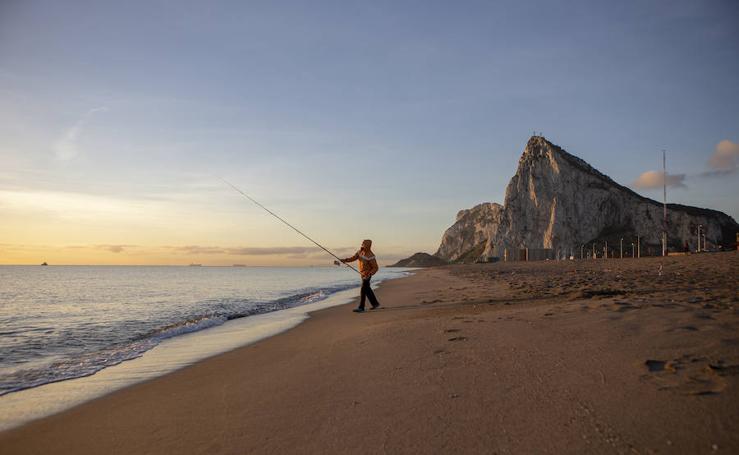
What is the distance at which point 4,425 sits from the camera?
4668 mm

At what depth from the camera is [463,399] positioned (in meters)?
3.98

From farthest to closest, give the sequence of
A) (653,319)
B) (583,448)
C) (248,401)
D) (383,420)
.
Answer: (653,319), (248,401), (383,420), (583,448)

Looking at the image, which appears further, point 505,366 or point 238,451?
point 505,366

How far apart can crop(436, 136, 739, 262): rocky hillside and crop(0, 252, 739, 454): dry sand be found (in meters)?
106

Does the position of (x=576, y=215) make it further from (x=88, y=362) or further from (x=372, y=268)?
(x=88, y=362)

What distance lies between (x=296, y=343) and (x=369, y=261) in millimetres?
5826

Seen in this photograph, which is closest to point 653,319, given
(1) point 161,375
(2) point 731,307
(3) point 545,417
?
(2) point 731,307

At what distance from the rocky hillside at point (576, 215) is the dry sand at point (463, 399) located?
348 ft

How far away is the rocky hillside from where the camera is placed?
10450cm

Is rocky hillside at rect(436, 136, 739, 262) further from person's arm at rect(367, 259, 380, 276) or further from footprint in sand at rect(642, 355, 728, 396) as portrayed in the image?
footprint in sand at rect(642, 355, 728, 396)

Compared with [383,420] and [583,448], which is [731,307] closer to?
[583,448]

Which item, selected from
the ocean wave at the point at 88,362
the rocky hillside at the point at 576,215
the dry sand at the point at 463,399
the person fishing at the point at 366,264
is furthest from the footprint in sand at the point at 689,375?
the rocky hillside at the point at 576,215

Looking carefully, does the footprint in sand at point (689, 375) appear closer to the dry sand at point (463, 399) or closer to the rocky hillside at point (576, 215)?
the dry sand at point (463, 399)

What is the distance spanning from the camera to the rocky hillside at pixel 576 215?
104500mm
